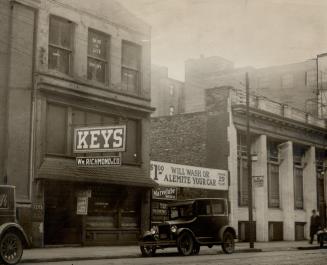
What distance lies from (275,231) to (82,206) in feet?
55.0

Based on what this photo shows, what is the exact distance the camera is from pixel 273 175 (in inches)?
1491

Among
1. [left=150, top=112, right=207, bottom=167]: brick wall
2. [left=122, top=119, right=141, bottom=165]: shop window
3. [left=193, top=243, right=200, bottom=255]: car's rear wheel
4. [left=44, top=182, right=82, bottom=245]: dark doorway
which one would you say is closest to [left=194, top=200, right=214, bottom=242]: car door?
[left=193, top=243, right=200, bottom=255]: car's rear wheel

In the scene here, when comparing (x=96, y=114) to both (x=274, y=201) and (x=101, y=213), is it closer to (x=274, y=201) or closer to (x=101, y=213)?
(x=101, y=213)

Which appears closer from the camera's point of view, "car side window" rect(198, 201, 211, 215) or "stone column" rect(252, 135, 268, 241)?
"car side window" rect(198, 201, 211, 215)

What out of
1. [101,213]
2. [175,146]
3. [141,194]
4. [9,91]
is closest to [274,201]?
[175,146]

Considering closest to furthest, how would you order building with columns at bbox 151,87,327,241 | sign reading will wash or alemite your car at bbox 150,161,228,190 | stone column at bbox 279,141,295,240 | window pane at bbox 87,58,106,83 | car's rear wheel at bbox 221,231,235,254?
1. car's rear wheel at bbox 221,231,235,254
2. window pane at bbox 87,58,106,83
3. sign reading will wash or alemite your car at bbox 150,161,228,190
4. building with columns at bbox 151,87,327,241
5. stone column at bbox 279,141,295,240

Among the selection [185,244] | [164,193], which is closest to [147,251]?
[185,244]

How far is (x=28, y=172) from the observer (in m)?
22.5

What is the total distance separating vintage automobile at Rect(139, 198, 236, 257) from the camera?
20594 millimetres

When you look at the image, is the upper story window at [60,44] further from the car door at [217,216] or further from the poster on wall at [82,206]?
the car door at [217,216]

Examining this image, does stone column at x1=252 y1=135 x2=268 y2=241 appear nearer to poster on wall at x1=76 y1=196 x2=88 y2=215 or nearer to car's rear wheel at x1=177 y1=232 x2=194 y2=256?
poster on wall at x1=76 y1=196 x2=88 y2=215

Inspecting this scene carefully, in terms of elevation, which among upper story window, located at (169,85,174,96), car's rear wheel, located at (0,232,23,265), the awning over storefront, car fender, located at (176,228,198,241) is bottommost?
car's rear wheel, located at (0,232,23,265)

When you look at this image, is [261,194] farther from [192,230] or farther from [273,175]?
[192,230]

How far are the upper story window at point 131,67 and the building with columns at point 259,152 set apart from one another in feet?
21.4
